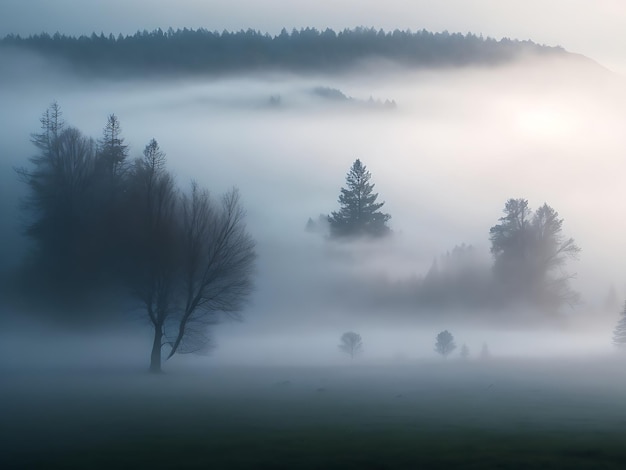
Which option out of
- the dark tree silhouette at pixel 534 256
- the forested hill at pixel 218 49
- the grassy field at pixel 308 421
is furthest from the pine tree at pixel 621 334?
the forested hill at pixel 218 49

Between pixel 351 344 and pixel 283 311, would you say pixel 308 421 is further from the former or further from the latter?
pixel 283 311

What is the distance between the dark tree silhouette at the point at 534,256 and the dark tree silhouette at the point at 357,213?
39.6 feet

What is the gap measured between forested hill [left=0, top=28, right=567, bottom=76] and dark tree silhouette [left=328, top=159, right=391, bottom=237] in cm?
8163

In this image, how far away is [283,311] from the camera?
8056 centimetres

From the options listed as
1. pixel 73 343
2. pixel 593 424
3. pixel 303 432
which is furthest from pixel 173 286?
pixel 593 424

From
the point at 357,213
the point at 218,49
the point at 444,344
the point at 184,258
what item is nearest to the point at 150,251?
the point at 184,258

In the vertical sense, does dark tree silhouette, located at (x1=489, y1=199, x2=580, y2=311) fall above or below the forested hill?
below

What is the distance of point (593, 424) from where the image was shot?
30.7 meters

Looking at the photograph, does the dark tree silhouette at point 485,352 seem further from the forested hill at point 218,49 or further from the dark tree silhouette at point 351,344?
the forested hill at point 218,49

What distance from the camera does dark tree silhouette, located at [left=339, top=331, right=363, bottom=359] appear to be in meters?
68.1

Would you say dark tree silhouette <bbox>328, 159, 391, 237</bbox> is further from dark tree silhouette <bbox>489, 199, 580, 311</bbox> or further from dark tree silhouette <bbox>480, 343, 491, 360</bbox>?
dark tree silhouette <bbox>480, 343, 491, 360</bbox>

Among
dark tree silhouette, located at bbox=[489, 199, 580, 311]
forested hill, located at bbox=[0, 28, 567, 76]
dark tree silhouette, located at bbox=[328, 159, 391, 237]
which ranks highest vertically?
forested hill, located at bbox=[0, 28, 567, 76]

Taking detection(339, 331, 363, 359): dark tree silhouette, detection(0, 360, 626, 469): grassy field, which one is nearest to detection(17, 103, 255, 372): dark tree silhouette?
detection(0, 360, 626, 469): grassy field

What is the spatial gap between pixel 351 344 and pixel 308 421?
36981 millimetres
